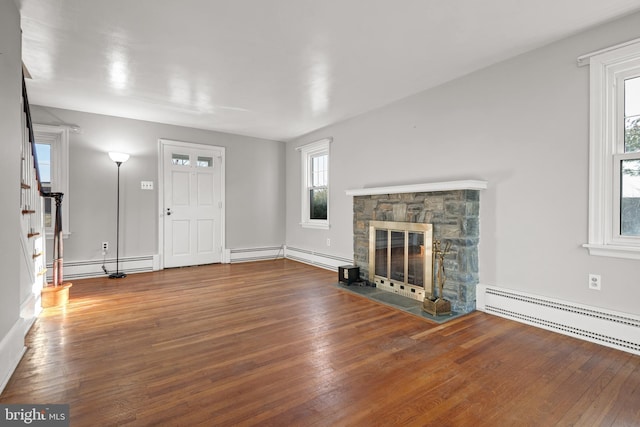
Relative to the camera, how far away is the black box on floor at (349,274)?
14.2 ft

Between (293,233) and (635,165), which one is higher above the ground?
(635,165)

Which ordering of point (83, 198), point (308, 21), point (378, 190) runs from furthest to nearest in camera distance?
point (83, 198) → point (378, 190) → point (308, 21)

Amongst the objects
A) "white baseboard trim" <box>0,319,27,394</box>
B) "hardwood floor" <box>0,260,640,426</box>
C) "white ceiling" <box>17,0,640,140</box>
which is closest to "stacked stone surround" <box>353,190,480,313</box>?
"hardwood floor" <box>0,260,640,426</box>

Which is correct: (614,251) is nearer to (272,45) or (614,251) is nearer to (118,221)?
(272,45)

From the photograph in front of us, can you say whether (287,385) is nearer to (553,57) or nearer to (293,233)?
(553,57)

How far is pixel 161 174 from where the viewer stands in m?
5.42

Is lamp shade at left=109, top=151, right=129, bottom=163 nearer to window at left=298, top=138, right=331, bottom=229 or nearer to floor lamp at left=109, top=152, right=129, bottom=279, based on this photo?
floor lamp at left=109, top=152, right=129, bottom=279

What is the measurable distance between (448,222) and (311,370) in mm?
2073

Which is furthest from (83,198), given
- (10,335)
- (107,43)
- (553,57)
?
(553,57)

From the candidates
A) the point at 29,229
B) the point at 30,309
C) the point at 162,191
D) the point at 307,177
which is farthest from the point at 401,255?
the point at 162,191

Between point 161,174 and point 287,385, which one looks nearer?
point 287,385

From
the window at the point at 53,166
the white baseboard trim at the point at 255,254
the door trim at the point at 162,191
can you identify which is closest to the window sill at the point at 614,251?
the white baseboard trim at the point at 255,254

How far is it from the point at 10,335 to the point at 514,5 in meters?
4.10

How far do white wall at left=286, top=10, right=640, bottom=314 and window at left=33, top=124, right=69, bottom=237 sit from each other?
4.86m
